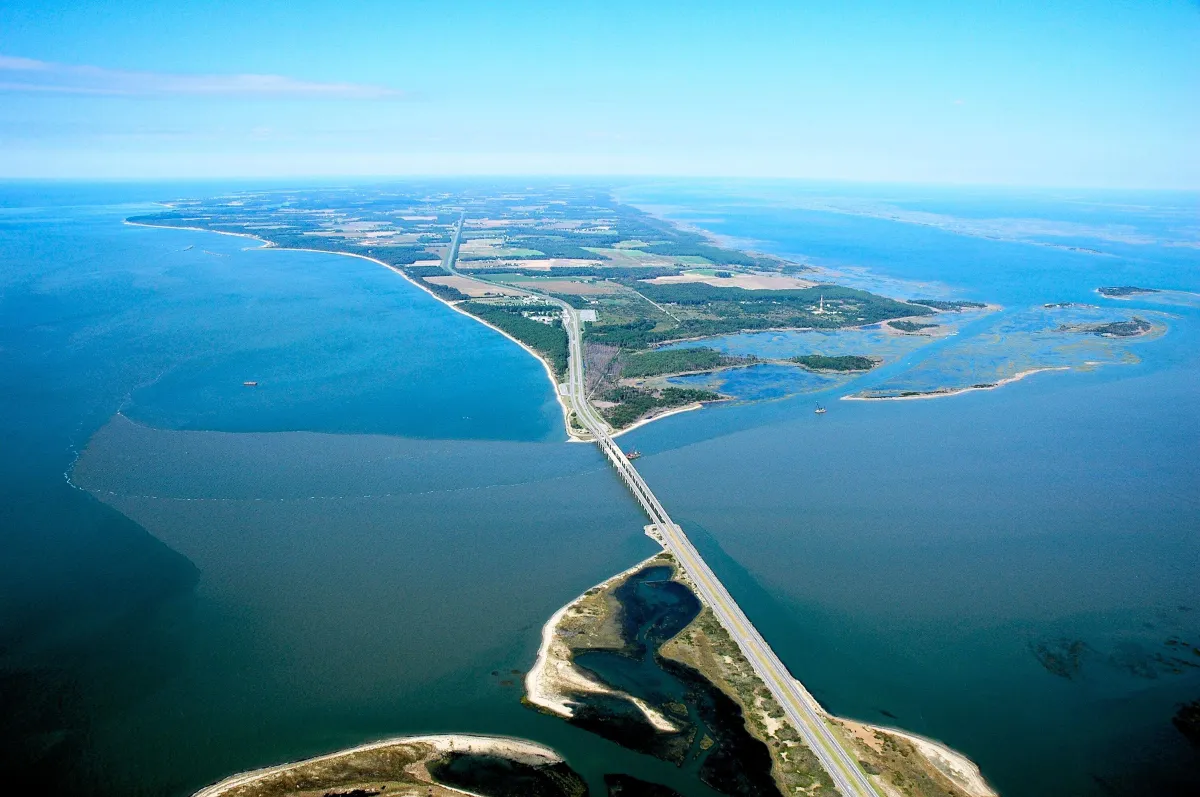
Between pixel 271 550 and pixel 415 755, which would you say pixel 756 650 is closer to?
pixel 415 755

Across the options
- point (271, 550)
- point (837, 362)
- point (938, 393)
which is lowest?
point (271, 550)

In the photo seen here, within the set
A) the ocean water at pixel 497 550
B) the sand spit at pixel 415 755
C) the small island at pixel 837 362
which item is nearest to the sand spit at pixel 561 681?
the ocean water at pixel 497 550

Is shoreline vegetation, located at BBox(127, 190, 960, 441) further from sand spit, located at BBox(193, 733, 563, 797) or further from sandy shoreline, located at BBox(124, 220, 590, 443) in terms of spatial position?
sand spit, located at BBox(193, 733, 563, 797)

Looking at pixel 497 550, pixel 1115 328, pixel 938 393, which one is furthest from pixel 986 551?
pixel 1115 328

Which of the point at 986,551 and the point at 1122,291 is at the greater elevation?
the point at 1122,291

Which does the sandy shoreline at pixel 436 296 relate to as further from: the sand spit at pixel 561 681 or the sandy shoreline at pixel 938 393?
the sandy shoreline at pixel 938 393

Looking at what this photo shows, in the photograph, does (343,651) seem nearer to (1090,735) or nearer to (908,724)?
(908,724)

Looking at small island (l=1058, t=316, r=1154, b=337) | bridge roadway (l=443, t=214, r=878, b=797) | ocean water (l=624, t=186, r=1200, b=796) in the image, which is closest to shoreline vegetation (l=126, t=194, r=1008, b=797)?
bridge roadway (l=443, t=214, r=878, b=797)
